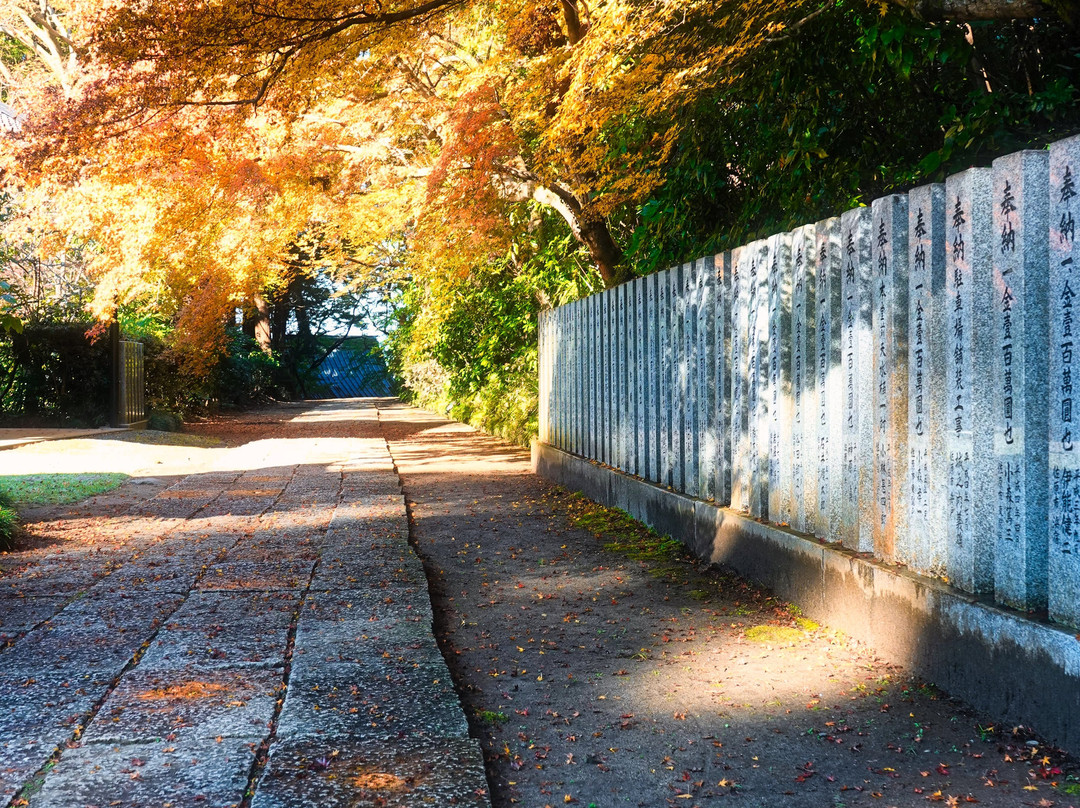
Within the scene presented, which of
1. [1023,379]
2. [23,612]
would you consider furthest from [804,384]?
[23,612]

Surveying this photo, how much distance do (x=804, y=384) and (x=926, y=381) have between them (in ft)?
3.99

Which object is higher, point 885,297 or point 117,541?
point 885,297

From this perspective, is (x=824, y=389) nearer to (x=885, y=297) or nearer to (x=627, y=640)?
(x=885, y=297)

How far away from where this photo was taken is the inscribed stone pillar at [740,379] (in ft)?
19.2

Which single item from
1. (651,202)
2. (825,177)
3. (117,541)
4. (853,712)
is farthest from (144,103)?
(853,712)

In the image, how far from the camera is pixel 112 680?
3723 mm

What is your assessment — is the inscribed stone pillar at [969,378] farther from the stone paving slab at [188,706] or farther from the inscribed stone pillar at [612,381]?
the inscribed stone pillar at [612,381]

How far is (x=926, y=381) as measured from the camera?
3.83 meters

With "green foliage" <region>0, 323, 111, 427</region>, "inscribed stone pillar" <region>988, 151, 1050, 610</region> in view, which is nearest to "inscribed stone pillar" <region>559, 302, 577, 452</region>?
"inscribed stone pillar" <region>988, 151, 1050, 610</region>

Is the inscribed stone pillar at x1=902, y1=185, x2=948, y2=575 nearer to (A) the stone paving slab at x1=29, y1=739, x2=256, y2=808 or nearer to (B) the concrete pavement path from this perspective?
(B) the concrete pavement path

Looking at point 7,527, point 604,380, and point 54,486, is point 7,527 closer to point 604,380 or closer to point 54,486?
point 54,486

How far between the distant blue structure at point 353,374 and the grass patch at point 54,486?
33954mm

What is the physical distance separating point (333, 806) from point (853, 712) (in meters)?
1.97

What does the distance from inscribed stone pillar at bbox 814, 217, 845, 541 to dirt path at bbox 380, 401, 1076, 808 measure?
2.04ft
